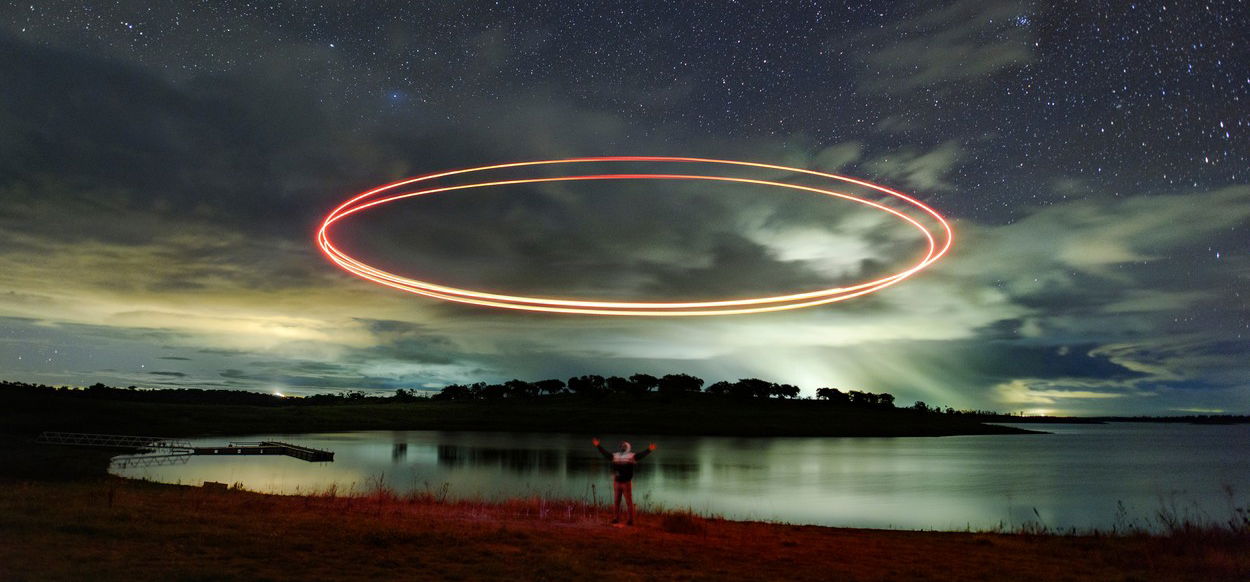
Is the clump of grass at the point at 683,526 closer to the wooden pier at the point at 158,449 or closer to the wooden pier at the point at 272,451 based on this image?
the wooden pier at the point at 158,449

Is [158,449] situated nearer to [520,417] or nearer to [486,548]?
[486,548]

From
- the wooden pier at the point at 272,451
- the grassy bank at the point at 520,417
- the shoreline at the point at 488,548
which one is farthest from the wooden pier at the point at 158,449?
the shoreline at the point at 488,548

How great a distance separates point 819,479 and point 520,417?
10298 cm

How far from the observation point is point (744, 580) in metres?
12.8

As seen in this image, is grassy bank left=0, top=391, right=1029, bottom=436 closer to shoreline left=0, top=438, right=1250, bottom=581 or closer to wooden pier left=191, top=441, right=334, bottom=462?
wooden pier left=191, top=441, right=334, bottom=462

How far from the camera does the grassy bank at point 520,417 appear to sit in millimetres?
106281

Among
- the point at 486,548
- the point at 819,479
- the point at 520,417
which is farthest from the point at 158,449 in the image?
the point at 520,417

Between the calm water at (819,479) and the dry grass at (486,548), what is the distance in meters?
12.6

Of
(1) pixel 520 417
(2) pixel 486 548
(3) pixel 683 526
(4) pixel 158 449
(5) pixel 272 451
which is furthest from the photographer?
(1) pixel 520 417

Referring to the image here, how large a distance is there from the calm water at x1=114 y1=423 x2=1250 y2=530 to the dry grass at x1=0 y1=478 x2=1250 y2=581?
1258cm

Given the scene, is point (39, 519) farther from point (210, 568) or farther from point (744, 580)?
point (744, 580)

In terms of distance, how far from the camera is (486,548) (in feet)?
47.7

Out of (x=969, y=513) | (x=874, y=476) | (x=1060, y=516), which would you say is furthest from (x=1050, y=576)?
(x=874, y=476)

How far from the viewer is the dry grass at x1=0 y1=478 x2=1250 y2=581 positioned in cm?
1202
